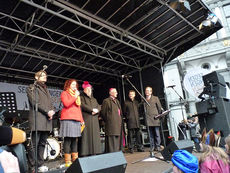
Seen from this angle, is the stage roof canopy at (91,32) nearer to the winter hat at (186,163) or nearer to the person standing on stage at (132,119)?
the person standing on stage at (132,119)

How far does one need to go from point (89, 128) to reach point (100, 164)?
209 cm

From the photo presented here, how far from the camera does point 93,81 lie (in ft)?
31.2

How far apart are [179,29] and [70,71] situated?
14.9ft

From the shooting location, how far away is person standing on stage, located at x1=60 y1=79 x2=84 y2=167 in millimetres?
3170

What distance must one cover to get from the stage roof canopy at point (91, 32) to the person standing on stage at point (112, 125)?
2.10 meters

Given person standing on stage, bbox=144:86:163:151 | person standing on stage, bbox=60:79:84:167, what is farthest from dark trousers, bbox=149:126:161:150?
person standing on stage, bbox=60:79:84:167

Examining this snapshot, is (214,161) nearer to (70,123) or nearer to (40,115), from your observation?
(70,123)

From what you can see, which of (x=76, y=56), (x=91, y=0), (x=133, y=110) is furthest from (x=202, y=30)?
(x=76, y=56)

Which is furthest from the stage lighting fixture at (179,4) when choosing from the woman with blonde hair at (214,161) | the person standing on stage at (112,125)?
the woman with blonde hair at (214,161)

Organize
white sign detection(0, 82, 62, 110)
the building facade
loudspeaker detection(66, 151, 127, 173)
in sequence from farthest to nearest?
the building facade, white sign detection(0, 82, 62, 110), loudspeaker detection(66, 151, 127, 173)

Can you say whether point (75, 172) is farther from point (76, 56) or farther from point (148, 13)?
point (76, 56)

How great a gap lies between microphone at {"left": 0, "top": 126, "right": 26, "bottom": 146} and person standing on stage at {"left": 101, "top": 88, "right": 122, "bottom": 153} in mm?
3015

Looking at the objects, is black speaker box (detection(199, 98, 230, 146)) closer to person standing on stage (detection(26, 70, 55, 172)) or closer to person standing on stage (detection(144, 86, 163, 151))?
person standing on stage (detection(144, 86, 163, 151))

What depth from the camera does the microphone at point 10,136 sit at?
1.14 metres
